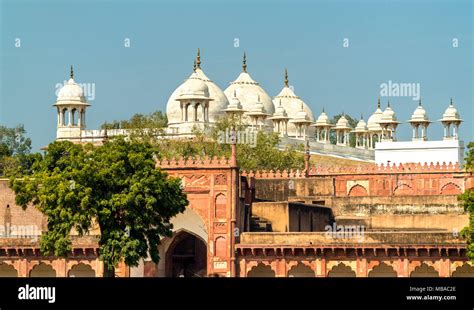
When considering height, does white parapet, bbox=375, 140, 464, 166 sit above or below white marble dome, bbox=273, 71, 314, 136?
below

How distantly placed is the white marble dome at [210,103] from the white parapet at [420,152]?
10.3 metres

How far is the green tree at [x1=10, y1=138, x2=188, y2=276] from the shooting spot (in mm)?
45938

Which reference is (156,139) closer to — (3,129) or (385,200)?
(385,200)

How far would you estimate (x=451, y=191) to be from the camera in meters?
62.4

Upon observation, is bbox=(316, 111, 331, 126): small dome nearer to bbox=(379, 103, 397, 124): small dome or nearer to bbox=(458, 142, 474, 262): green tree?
bbox=(379, 103, 397, 124): small dome

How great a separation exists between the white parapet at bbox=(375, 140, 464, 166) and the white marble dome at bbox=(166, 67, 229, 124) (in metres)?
10.3

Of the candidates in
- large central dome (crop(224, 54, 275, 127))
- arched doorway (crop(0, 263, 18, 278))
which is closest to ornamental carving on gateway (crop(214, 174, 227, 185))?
arched doorway (crop(0, 263, 18, 278))

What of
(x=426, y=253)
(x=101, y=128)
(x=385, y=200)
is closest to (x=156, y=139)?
(x=101, y=128)

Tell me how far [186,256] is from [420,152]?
26.7m

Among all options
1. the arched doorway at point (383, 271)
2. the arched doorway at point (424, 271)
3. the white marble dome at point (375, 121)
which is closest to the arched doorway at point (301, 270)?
the arched doorway at point (383, 271)

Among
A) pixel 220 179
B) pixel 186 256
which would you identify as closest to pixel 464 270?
pixel 220 179

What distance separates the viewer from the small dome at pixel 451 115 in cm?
8344

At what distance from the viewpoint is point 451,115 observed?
83.7m
